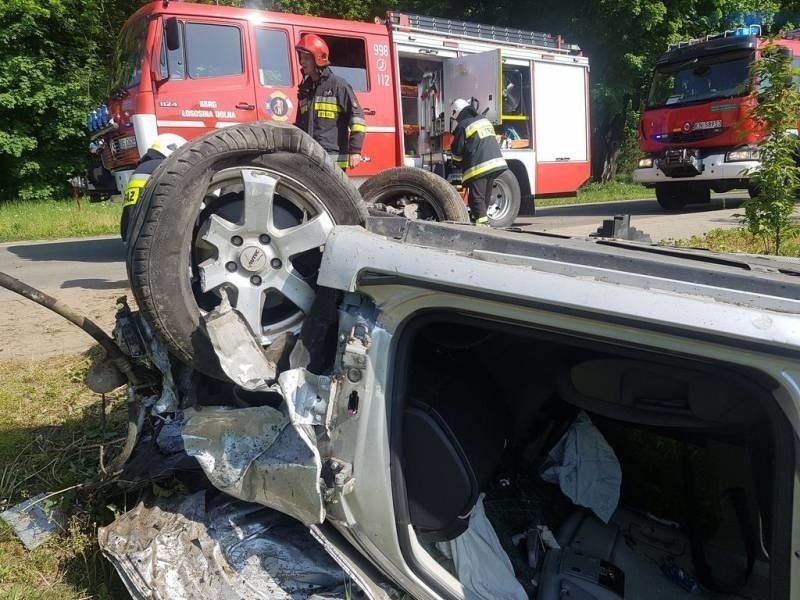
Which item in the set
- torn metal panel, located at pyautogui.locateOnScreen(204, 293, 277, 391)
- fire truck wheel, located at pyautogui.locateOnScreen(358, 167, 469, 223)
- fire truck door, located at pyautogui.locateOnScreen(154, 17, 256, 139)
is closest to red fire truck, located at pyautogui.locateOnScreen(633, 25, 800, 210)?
fire truck door, located at pyautogui.locateOnScreen(154, 17, 256, 139)

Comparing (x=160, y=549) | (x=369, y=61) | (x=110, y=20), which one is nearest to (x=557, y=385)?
(x=160, y=549)

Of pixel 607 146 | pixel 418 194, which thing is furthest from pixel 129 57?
pixel 607 146

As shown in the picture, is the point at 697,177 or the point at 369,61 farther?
the point at 697,177

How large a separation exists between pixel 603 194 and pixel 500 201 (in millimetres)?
9322

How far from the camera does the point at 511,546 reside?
6.12 ft

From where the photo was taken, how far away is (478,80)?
30.6 feet

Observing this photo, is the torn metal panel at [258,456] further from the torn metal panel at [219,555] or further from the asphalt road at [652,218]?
the asphalt road at [652,218]

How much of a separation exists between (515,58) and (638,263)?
9547 mm

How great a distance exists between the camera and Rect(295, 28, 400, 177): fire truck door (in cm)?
826

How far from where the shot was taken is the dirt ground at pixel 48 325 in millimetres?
4285

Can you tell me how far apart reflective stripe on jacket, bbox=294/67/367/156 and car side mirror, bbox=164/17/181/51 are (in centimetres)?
221

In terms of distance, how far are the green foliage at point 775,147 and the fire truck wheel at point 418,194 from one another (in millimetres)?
3578

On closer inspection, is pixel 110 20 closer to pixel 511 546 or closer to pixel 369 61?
pixel 369 61

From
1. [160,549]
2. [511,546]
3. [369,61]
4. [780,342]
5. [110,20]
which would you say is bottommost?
[511,546]
